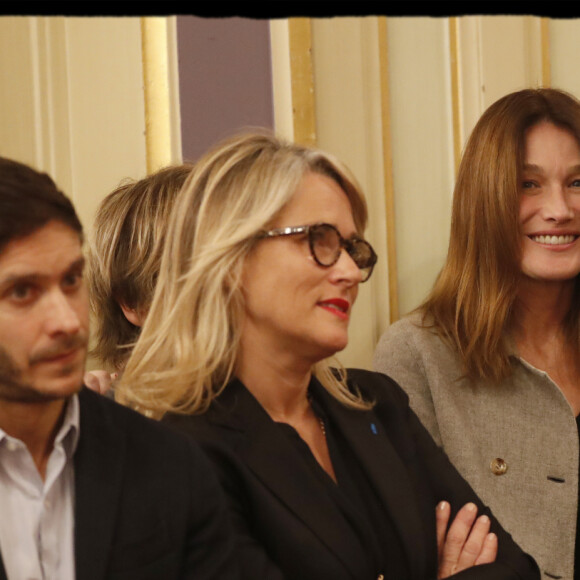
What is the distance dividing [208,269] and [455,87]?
142 cm

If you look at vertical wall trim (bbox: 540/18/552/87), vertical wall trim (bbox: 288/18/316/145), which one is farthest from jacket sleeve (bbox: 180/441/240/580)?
vertical wall trim (bbox: 540/18/552/87)

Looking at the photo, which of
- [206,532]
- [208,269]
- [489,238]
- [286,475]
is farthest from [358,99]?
[206,532]

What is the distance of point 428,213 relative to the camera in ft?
9.91

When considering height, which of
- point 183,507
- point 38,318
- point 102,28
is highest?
point 102,28

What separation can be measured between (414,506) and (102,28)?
1440 mm

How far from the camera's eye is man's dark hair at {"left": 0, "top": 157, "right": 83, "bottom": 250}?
53.6 inches

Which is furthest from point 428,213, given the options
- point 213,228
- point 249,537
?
point 249,537

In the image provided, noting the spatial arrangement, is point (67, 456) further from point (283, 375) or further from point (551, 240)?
point (551, 240)

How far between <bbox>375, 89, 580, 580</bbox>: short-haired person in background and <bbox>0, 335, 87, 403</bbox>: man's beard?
1358 mm

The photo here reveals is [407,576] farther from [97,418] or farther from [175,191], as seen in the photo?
[175,191]

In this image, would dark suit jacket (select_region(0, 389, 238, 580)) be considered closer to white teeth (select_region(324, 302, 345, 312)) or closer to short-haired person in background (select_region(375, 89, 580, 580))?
white teeth (select_region(324, 302, 345, 312))

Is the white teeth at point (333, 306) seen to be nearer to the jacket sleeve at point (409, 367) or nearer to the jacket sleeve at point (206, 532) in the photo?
the jacket sleeve at point (206, 532)

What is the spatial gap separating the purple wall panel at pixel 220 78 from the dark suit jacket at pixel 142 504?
41.5 inches

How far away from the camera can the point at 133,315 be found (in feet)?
7.57
